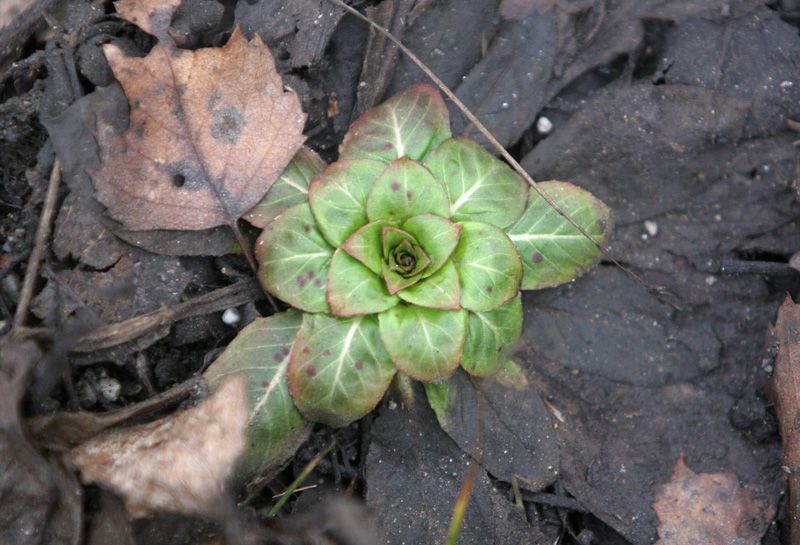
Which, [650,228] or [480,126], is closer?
[480,126]

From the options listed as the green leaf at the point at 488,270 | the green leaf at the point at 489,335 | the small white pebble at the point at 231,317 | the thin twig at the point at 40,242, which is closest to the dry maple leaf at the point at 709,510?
the green leaf at the point at 489,335

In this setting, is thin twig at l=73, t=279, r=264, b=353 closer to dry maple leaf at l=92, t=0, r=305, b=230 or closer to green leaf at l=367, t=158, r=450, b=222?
dry maple leaf at l=92, t=0, r=305, b=230

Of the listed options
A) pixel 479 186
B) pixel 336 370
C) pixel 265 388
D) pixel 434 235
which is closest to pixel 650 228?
pixel 479 186

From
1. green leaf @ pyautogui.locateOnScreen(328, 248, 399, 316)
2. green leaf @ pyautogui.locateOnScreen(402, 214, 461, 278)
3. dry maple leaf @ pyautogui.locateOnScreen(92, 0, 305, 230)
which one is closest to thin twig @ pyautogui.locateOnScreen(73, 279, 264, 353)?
dry maple leaf @ pyautogui.locateOnScreen(92, 0, 305, 230)

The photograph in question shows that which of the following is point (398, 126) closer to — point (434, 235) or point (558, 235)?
point (434, 235)

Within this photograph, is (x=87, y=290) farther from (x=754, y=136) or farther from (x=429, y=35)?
(x=754, y=136)

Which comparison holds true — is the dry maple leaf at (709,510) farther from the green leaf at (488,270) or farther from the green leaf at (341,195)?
the green leaf at (341,195)

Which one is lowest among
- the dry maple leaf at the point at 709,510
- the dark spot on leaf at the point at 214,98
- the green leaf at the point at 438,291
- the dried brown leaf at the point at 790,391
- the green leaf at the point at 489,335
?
the dry maple leaf at the point at 709,510
